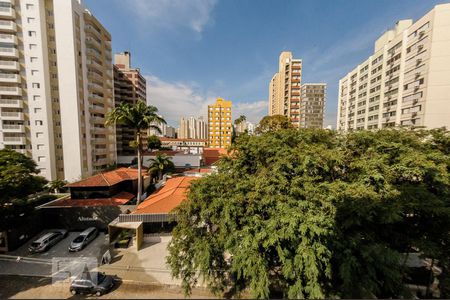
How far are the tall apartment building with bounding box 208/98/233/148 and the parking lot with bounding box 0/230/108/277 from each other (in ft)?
221

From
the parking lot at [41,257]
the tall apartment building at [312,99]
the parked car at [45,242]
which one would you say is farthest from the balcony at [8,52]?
the tall apartment building at [312,99]

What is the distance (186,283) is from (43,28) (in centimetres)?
4816

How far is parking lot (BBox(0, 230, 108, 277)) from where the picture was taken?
1373cm

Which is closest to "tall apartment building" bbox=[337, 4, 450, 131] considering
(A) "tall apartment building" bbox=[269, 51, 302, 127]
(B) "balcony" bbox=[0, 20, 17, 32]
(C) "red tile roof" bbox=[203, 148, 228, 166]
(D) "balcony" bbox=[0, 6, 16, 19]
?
(A) "tall apartment building" bbox=[269, 51, 302, 127]

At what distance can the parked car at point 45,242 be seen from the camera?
15.8 meters

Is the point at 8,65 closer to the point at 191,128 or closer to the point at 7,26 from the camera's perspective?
the point at 7,26

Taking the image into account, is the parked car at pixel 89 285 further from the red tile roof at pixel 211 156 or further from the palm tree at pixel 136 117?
the red tile roof at pixel 211 156

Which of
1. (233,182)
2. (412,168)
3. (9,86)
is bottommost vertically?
(233,182)

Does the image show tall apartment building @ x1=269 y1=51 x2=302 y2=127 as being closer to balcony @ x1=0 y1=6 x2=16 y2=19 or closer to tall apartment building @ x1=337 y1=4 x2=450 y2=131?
tall apartment building @ x1=337 y1=4 x2=450 y2=131

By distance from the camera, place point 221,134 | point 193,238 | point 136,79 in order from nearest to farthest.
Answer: point 193,238
point 136,79
point 221,134

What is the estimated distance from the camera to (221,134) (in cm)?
8319

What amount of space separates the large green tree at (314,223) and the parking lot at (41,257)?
11.1 m

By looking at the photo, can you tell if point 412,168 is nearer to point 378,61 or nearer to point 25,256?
point 25,256

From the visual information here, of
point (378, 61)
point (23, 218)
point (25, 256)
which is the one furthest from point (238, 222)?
point (378, 61)
